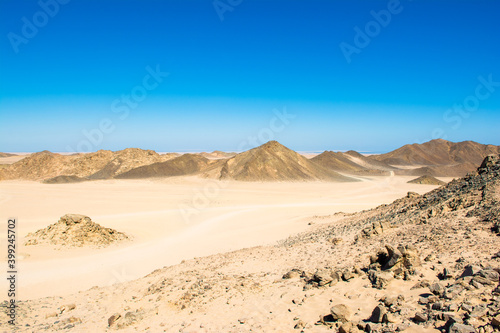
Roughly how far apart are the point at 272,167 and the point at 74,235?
42731 mm

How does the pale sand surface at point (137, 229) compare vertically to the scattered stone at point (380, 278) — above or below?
below

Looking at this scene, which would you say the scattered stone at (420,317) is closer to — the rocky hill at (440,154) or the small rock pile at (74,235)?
the small rock pile at (74,235)

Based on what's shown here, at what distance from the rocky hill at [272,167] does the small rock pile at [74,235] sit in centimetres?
3742

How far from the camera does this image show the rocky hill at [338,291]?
5.39 metres

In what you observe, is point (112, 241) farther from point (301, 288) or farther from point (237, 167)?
point (237, 167)

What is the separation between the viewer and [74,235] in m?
15.6

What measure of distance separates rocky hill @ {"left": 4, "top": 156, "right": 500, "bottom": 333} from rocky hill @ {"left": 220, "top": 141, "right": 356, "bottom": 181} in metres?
43.7

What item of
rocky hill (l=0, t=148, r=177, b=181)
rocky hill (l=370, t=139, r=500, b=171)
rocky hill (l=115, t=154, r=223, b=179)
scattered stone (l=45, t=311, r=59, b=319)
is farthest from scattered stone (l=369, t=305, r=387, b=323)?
rocky hill (l=370, t=139, r=500, b=171)

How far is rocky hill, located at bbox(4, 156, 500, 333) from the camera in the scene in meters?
5.39

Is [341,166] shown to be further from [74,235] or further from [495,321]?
[495,321]

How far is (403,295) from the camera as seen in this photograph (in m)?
5.99

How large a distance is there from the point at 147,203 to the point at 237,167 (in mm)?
27105

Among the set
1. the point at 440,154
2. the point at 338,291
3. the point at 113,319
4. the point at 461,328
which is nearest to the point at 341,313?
the point at 338,291

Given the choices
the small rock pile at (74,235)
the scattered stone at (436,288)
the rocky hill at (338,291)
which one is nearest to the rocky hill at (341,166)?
the small rock pile at (74,235)
